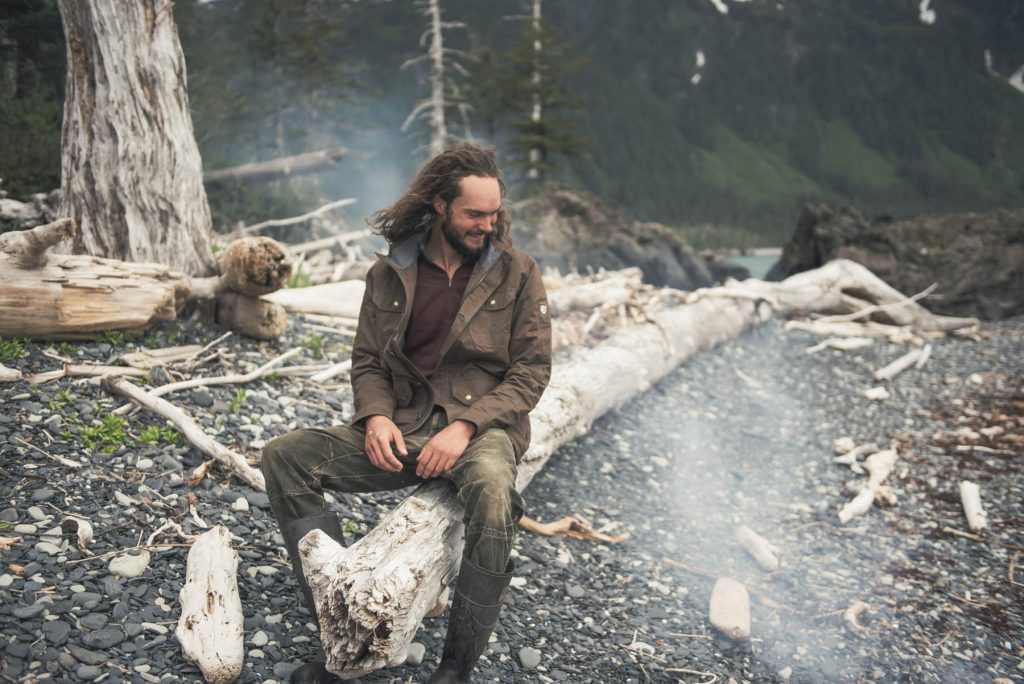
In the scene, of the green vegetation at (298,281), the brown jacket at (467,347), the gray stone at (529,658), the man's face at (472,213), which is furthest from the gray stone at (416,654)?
the green vegetation at (298,281)

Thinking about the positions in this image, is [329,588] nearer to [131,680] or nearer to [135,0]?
[131,680]

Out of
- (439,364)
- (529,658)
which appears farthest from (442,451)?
(529,658)

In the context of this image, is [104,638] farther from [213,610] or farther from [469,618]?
[469,618]

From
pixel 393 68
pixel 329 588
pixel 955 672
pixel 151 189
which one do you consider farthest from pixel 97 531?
pixel 393 68

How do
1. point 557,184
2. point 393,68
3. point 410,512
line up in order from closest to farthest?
point 410,512, point 557,184, point 393,68

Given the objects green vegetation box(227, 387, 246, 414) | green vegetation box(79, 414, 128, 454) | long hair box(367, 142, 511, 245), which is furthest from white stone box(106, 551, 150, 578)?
long hair box(367, 142, 511, 245)

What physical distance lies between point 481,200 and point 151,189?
4.47 metres

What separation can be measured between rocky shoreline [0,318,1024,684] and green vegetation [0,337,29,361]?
7 centimetres

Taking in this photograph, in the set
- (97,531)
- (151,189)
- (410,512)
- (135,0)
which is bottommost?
(97,531)

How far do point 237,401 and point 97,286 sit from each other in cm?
140

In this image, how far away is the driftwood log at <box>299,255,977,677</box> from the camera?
271 centimetres

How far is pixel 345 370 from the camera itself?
6.27 metres

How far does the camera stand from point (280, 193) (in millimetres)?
21922

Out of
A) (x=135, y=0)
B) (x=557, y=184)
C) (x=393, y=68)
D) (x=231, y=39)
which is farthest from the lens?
(x=393, y=68)
